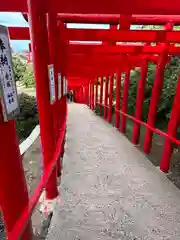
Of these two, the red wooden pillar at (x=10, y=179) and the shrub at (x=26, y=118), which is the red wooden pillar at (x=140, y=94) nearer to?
the red wooden pillar at (x=10, y=179)

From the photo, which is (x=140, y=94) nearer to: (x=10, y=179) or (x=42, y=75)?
(x=42, y=75)

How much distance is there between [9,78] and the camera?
1.35 meters

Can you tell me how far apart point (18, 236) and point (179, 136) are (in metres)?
5.32

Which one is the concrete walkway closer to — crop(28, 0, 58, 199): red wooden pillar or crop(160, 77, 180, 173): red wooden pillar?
crop(160, 77, 180, 173): red wooden pillar

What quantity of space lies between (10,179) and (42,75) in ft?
5.07

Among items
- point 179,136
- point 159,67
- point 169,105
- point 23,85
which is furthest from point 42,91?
point 23,85

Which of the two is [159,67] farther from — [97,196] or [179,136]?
[97,196]

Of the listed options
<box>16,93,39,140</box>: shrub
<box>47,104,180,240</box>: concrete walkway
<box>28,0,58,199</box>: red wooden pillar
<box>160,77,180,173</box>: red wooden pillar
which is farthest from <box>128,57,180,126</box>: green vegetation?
<box>16,93,39,140</box>: shrub

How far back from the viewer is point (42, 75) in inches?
111

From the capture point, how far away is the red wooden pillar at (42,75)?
100 inches

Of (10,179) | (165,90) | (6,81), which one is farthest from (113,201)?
(165,90)

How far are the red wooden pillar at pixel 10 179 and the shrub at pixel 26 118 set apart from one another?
10.2 m

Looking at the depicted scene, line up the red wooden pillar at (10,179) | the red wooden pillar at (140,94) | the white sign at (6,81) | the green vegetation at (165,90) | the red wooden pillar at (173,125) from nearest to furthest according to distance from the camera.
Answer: the white sign at (6,81), the red wooden pillar at (10,179), the red wooden pillar at (173,125), the red wooden pillar at (140,94), the green vegetation at (165,90)

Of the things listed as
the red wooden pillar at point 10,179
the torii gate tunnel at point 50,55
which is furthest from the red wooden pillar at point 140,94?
the red wooden pillar at point 10,179
